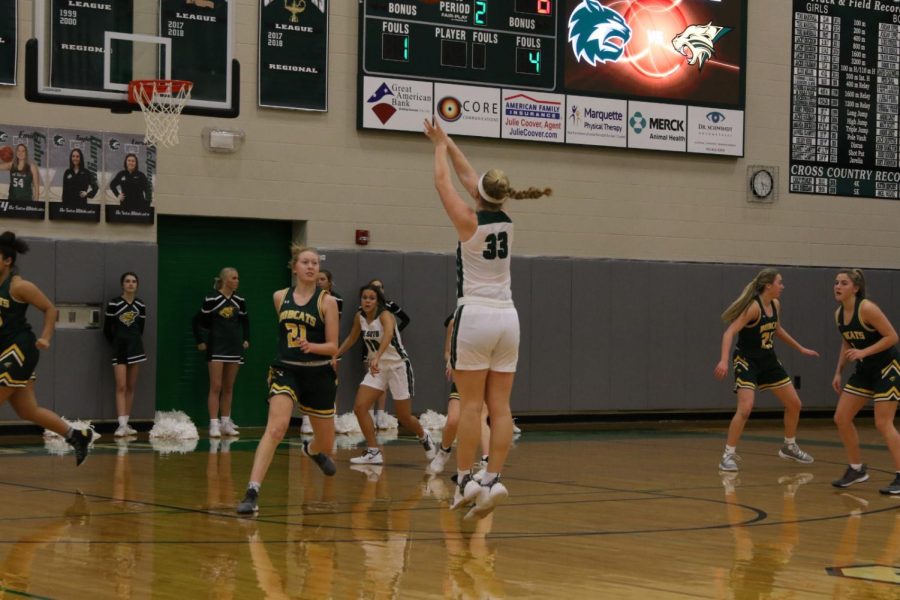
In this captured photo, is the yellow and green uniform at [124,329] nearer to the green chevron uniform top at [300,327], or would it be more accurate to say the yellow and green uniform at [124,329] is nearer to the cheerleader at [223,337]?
the cheerleader at [223,337]

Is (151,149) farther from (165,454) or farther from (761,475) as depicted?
(761,475)

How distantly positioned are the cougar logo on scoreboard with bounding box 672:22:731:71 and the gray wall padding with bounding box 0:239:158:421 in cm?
872

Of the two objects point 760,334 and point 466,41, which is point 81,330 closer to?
point 466,41

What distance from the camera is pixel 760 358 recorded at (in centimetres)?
1371

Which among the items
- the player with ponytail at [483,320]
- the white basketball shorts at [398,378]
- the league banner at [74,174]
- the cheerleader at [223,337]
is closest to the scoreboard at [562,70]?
the cheerleader at [223,337]

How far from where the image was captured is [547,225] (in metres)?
20.4

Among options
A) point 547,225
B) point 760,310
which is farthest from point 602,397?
point 760,310

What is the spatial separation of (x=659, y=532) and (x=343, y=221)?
422 inches

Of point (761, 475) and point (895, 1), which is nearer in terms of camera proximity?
point (761, 475)

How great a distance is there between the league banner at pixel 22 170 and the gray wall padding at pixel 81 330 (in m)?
0.43

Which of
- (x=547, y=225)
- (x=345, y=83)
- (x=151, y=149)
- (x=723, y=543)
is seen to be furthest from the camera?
(x=547, y=225)

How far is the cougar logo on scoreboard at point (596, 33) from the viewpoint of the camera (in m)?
20.3

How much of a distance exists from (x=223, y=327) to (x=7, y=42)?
4335mm

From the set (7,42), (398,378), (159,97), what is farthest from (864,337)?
(7,42)
